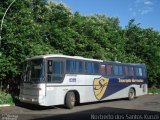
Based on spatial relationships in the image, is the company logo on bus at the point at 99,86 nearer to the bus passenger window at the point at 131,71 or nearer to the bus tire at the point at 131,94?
the bus tire at the point at 131,94

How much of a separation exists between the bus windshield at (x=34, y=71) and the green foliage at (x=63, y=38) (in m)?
3.32

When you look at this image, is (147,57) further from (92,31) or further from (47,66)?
(47,66)

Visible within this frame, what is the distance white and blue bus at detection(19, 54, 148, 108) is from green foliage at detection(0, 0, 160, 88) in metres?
3.67

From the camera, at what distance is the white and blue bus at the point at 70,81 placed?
17.0 m

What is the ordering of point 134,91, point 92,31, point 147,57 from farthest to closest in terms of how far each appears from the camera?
point 147,57, point 92,31, point 134,91

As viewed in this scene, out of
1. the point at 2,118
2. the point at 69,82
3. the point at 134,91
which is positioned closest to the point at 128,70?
the point at 134,91

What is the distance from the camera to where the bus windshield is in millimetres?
17000

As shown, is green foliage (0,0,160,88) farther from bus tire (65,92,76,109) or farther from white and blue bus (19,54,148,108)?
bus tire (65,92,76,109)

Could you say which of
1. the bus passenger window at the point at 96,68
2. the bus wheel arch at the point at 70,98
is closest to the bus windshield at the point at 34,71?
the bus wheel arch at the point at 70,98

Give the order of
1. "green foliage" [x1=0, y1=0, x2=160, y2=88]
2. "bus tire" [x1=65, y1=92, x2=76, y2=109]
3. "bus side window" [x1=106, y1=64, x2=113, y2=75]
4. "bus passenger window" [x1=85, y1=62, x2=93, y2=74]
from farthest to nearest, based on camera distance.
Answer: "bus side window" [x1=106, y1=64, x2=113, y2=75] → "green foliage" [x1=0, y1=0, x2=160, y2=88] → "bus passenger window" [x1=85, y1=62, x2=93, y2=74] → "bus tire" [x1=65, y1=92, x2=76, y2=109]

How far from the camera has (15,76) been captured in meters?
23.5

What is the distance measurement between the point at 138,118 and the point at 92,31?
15800mm

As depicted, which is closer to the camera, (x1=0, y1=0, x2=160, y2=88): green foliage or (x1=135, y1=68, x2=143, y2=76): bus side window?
(x1=0, y1=0, x2=160, y2=88): green foliage

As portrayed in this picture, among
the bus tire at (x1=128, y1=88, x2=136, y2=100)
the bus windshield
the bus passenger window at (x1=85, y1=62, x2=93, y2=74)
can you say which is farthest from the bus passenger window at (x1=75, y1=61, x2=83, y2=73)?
the bus tire at (x1=128, y1=88, x2=136, y2=100)
